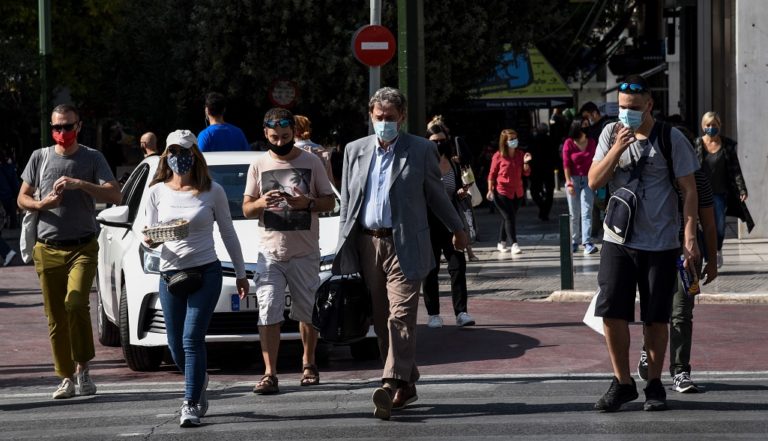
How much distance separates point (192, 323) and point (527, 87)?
92.8ft

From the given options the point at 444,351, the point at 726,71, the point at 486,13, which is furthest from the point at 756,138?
the point at 444,351

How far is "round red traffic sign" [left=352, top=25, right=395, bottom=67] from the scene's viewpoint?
642 inches

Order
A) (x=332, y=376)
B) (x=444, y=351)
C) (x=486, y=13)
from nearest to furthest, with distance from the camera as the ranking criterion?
1. (x=332, y=376)
2. (x=444, y=351)
3. (x=486, y=13)

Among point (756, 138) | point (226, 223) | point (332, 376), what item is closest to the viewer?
point (226, 223)

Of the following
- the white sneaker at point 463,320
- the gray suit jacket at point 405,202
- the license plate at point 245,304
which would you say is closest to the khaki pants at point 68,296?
the license plate at point 245,304

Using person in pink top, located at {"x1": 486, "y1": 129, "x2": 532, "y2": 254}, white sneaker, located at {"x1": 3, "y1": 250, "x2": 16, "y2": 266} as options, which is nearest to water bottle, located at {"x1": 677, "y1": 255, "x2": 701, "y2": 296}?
person in pink top, located at {"x1": 486, "y1": 129, "x2": 532, "y2": 254}

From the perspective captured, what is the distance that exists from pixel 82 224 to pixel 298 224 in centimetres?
131

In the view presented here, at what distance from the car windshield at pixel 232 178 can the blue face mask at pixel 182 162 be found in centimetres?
289

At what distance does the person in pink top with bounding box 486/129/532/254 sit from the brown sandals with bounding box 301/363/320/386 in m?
9.24

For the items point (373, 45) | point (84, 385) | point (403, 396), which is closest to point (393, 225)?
point (403, 396)

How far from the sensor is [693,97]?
1164 inches

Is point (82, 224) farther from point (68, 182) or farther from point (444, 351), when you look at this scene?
point (444, 351)

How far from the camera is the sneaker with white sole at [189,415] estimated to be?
806cm

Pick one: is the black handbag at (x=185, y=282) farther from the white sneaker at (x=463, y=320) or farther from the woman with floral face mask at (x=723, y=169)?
the woman with floral face mask at (x=723, y=169)
